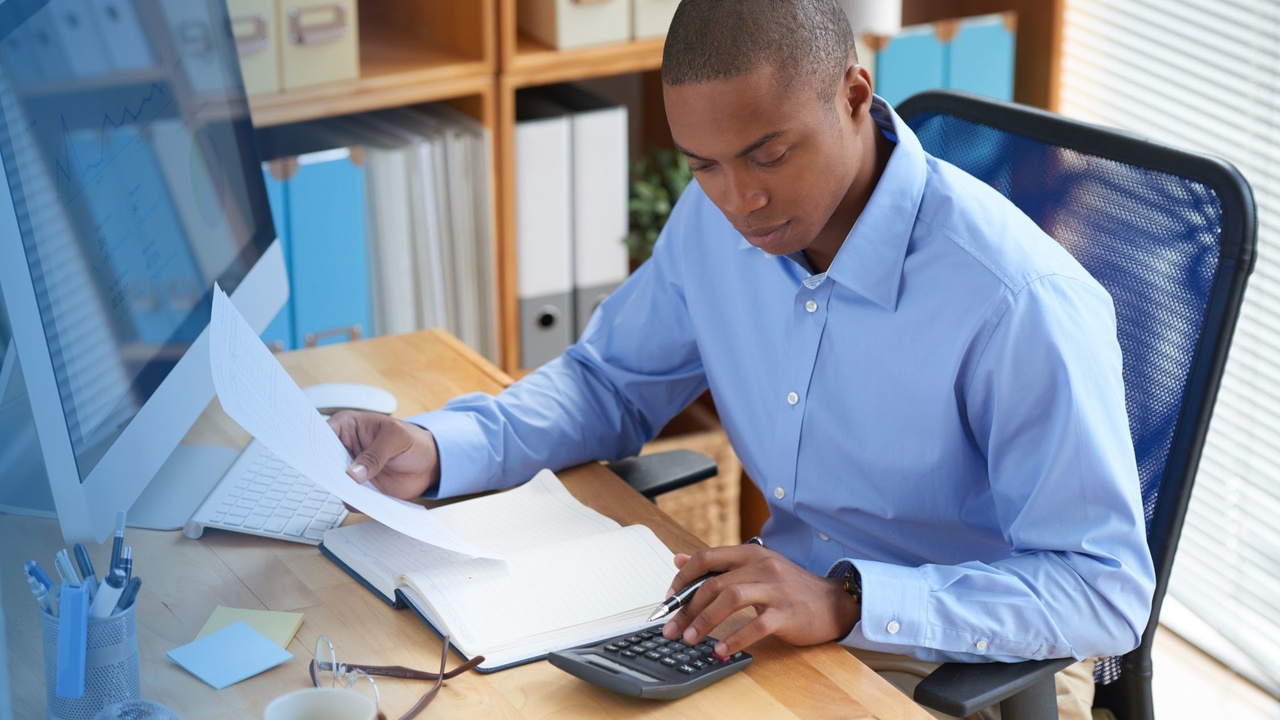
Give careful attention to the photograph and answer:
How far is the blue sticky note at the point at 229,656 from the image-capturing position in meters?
1.11

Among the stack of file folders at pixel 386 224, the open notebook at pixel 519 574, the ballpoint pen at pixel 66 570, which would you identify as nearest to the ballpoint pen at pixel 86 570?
the ballpoint pen at pixel 66 570

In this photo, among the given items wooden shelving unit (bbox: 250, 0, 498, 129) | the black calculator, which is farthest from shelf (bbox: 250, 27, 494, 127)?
the black calculator

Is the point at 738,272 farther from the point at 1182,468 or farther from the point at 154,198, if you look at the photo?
the point at 154,198

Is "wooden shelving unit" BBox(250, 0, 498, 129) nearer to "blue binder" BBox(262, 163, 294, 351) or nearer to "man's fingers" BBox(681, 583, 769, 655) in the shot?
"blue binder" BBox(262, 163, 294, 351)

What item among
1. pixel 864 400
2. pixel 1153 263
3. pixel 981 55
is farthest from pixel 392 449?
pixel 981 55

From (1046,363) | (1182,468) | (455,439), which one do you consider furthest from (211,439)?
(1182,468)

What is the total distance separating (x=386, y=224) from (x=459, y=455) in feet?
3.13

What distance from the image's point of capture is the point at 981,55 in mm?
2561

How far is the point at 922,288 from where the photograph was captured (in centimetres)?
129

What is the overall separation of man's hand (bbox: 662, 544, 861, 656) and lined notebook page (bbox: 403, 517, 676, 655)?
0.21 feet

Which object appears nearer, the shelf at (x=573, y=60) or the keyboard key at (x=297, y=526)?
the keyboard key at (x=297, y=526)

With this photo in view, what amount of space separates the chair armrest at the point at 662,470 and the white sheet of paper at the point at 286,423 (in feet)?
0.93

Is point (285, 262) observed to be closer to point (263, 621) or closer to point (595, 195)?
point (595, 195)

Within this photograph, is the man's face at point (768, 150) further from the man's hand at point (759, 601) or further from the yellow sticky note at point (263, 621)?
the yellow sticky note at point (263, 621)
